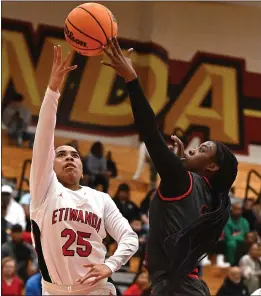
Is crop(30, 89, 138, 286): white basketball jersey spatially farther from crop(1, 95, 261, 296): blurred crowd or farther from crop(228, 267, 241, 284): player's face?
crop(228, 267, 241, 284): player's face

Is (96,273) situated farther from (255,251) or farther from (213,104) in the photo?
(213,104)

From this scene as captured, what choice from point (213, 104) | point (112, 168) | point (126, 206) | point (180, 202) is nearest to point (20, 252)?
point (126, 206)

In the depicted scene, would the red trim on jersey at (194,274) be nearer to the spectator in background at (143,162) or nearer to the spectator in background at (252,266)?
the spectator in background at (252,266)

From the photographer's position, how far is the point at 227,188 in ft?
16.4

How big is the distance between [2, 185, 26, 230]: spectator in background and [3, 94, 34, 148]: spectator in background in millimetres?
4405

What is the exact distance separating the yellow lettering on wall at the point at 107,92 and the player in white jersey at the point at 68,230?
14.2 m

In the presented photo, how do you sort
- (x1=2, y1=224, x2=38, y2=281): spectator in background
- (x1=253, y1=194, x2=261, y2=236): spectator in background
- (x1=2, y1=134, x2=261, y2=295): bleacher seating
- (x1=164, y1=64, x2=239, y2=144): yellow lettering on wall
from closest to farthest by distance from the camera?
1. (x1=2, y1=224, x2=38, y2=281): spectator in background
2. (x1=253, y1=194, x2=261, y2=236): spectator in background
3. (x1=2, y1=134, x2=261, y2=295): bleacher seating
4. (x1=164, y1=64, x2=239, y2=144): yellow lettering on wall

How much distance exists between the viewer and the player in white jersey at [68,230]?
5277mm

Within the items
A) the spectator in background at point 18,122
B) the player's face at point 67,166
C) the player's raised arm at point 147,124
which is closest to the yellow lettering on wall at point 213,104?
the spectator in background at point 18,122

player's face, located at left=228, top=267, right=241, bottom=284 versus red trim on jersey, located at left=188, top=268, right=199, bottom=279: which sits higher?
red trim on jersey, located at left=188, top=268, right=199, bottom=279

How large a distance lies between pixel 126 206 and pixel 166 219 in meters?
9.87

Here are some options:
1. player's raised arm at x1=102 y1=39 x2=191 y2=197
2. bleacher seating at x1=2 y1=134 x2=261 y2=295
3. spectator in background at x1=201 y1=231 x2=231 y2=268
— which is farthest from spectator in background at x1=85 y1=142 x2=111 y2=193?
player's raised arm at x1=102 y1=39 x2=191 y2=197

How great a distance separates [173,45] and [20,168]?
16.5 ft

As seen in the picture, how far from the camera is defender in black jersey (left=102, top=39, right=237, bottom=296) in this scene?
4523 millimetres
